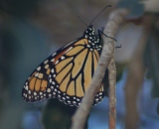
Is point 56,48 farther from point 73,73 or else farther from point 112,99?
point 112,99

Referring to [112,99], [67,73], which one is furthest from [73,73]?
[112,99]

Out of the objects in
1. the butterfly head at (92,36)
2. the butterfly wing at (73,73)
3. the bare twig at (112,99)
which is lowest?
the bare twig at (112,99)

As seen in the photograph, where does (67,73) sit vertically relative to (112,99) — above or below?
above

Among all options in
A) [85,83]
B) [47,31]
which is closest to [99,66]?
[85,83]

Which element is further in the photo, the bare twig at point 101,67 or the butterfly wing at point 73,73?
the butterfly wing at point 73,73

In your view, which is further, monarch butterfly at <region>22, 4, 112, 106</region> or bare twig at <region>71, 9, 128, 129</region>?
monarch butterfly at <region>22, 4, 112, 106</region>

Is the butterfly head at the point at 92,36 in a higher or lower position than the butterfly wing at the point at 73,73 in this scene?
higher
